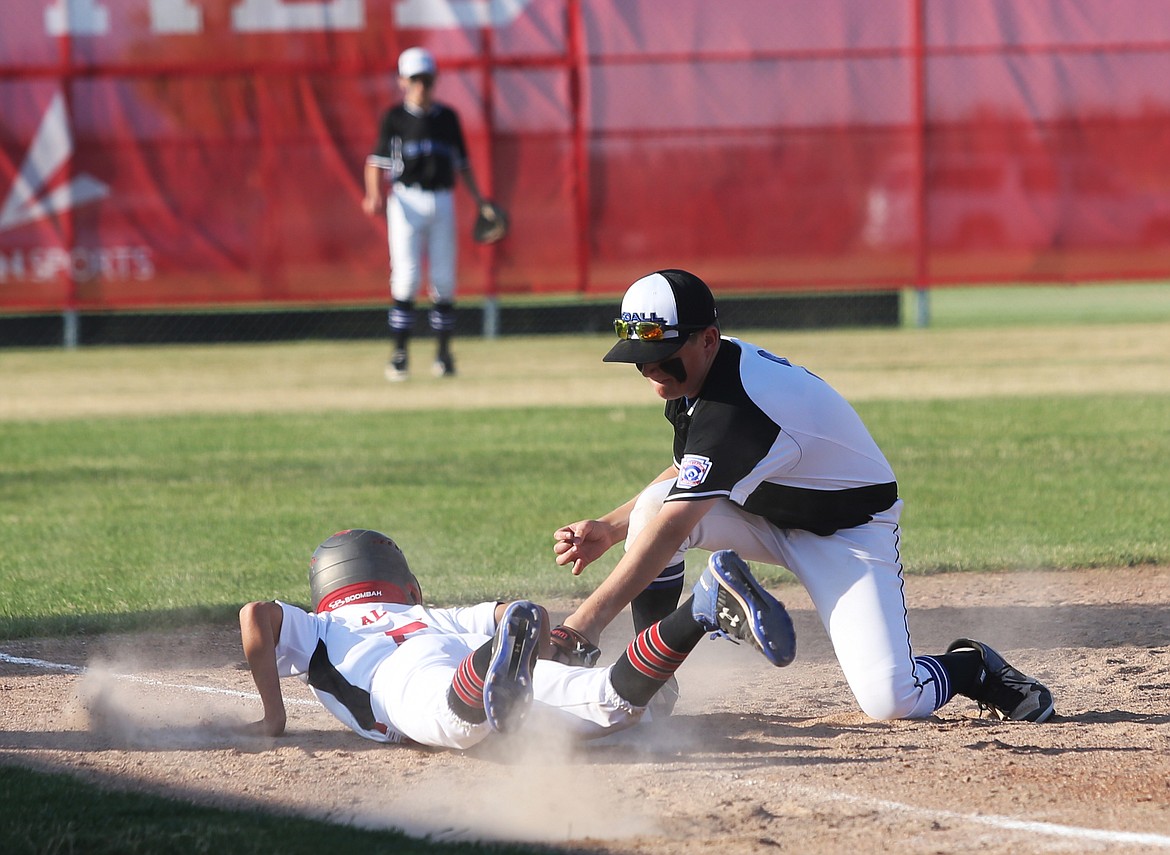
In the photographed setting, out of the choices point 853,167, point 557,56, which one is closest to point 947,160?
point 853,167

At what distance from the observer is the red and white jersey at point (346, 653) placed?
13.9ft

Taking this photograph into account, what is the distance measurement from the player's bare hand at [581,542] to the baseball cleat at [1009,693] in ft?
3.57

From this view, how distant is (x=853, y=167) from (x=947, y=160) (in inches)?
35.6

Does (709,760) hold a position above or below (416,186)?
below

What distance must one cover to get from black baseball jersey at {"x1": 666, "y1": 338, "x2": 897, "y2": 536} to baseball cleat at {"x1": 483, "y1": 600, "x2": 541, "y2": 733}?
543mm

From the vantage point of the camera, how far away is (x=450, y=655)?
4.22 m

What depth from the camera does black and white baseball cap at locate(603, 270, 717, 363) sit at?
13.3 ft

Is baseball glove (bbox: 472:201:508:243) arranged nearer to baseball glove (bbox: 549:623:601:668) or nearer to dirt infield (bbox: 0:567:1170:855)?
dirt infield (bbox: 0:567:1170:855)

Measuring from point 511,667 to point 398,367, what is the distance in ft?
30.1

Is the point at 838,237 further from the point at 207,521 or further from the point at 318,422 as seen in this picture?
the point at 207,521

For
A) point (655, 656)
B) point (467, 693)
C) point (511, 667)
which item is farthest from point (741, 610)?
point (467, 693)

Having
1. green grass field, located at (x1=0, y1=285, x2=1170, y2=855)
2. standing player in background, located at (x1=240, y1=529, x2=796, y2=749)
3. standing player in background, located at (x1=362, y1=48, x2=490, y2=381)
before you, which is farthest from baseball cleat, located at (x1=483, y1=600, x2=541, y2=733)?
standing player in background, located at (x1=362, y1=48, x2=490, y2=381)

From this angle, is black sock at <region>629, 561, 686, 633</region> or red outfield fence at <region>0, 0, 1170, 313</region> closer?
black sock at <region>629, 561, 686, 633</region>

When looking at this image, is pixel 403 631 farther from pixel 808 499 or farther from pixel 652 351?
pixel 808 499
